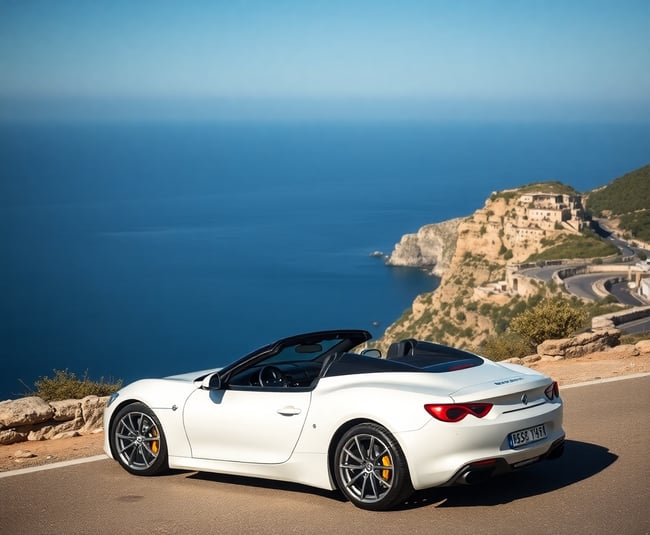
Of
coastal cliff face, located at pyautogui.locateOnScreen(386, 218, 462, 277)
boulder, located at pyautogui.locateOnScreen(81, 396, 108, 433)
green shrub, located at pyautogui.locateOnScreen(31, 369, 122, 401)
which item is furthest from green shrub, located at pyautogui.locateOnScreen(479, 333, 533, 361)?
coastal cliff face, located at pyautogui.locateOnScreen(386, 218, 462, 277)

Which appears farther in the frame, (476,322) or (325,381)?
(476,322)

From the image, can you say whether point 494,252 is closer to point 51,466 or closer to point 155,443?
point 51,466

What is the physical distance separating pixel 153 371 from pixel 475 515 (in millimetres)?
101567

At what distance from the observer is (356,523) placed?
592cm

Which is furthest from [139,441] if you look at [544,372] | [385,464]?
[544,372]

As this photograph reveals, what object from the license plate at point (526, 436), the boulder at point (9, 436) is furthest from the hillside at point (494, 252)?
the license plate at point (526, 436)

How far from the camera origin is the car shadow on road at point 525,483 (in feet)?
20.9

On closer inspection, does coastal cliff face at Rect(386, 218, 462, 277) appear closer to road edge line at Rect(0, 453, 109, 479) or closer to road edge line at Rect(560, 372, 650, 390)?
road edge line at Rect(560, 372, 650, 390)

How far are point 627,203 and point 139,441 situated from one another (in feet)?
395

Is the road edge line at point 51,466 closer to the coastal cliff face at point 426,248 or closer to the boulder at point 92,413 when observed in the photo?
the boulder at point 92,413

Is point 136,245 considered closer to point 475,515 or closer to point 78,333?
point 78,333

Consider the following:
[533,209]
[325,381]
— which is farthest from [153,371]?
[325,381]

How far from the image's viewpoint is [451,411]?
5934 millimetres

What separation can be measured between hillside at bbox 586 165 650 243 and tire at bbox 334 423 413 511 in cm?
10326
